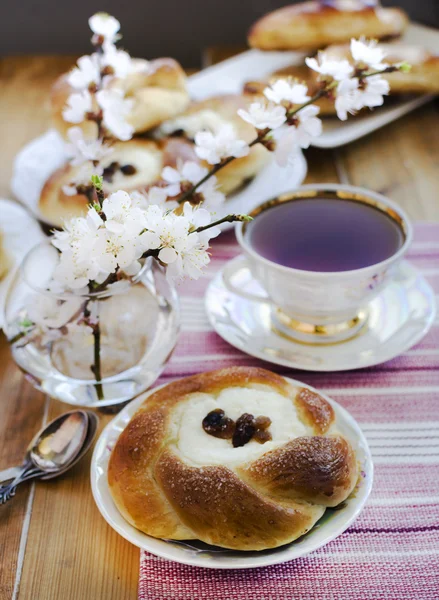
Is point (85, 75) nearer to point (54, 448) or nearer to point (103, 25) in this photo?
point (103, 25)

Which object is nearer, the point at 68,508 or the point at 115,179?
the point at 68,508

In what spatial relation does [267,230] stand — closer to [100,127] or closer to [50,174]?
[100,127]

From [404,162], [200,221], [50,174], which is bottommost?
[404,162]

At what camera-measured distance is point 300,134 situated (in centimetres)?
90

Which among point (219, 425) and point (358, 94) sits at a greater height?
point (358, 94)

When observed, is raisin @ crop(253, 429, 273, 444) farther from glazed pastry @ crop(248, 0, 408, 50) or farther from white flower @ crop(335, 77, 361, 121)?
glazed pastry @ crop(248, 0, 408, 50)

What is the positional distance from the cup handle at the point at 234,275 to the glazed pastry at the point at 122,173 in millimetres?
228

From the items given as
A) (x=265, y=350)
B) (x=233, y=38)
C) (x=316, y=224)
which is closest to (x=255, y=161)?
(x=316, y=224)

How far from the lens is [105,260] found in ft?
2.20

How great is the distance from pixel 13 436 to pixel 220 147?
1.50ft

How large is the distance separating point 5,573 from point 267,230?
1.88 ft

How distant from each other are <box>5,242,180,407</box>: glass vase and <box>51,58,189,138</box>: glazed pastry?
55 centimetres

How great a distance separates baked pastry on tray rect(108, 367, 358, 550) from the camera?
69cm

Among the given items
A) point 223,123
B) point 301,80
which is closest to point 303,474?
point 223,123
